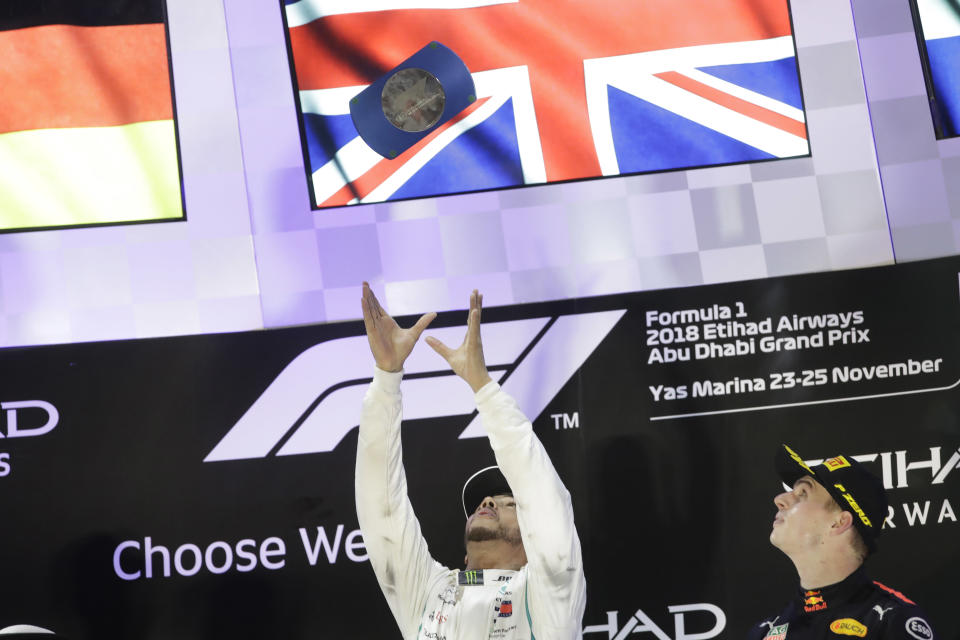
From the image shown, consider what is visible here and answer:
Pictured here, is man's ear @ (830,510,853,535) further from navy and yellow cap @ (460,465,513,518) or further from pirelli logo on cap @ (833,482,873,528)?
navy and yellow cap @ (460,465,513,518)

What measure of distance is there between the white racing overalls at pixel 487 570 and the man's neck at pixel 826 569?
24.4 inches

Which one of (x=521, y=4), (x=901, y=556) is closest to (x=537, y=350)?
(x=521, y=4)

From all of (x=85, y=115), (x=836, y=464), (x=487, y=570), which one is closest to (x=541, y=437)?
(x=487, y=570)

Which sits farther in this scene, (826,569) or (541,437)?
(541,437)

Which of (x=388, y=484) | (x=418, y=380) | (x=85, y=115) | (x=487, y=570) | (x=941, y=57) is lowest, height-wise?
(x=487, y=570)

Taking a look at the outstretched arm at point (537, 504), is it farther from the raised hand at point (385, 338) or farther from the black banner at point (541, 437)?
the black banner at point (541, 437)

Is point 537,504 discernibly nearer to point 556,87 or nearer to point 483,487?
point 483,487

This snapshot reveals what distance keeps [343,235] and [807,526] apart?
1.63 m

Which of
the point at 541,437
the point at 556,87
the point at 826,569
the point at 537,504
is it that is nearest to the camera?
the point at 537,504

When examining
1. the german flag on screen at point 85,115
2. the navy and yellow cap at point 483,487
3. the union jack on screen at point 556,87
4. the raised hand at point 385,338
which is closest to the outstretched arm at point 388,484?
the raised hand at point 385,338

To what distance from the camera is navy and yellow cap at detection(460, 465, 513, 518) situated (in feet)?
8.93

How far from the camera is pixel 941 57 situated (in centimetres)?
304

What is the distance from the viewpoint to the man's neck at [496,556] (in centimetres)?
255

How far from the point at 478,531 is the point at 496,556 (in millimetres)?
86
